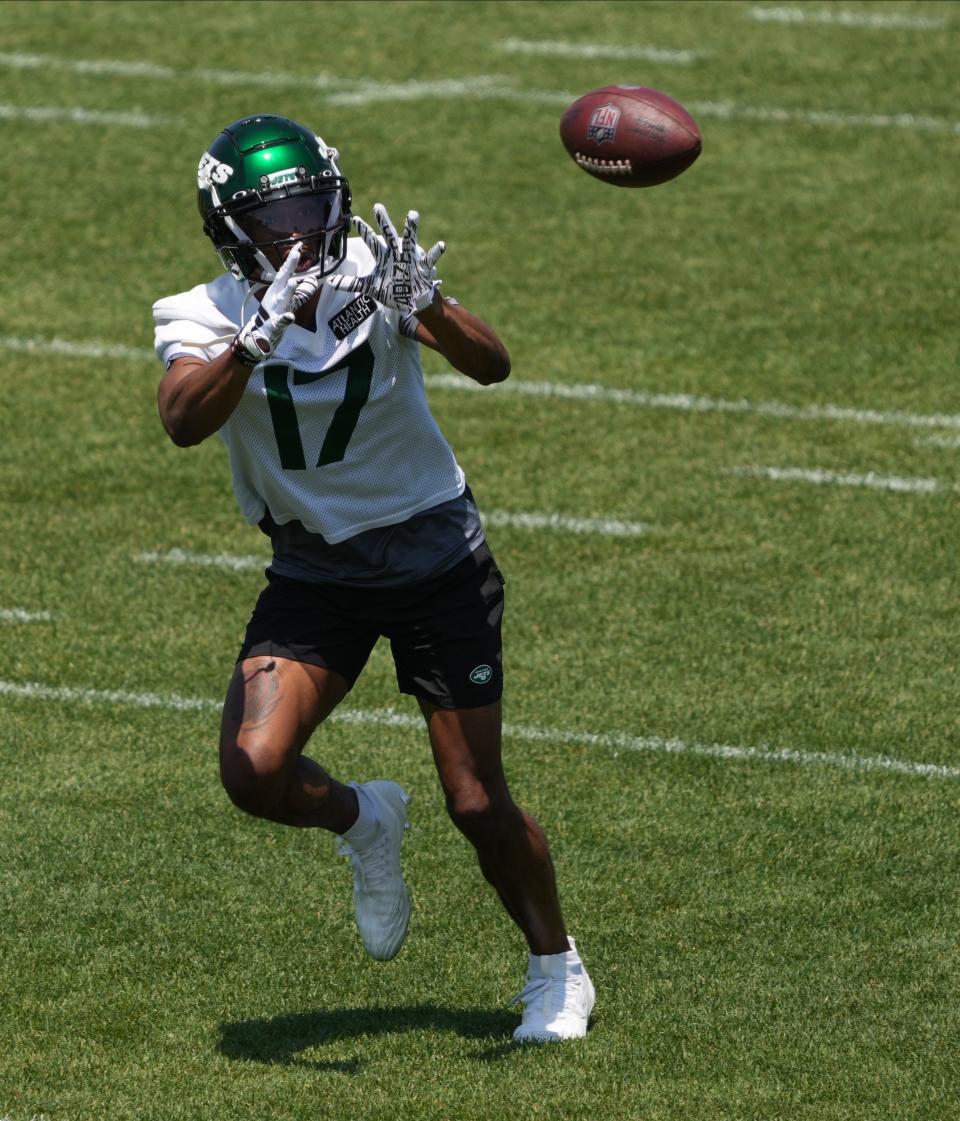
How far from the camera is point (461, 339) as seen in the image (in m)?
4.86

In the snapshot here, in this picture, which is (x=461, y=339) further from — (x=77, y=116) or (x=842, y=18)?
(x=842, y=18)

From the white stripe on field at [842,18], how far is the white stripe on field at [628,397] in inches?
200

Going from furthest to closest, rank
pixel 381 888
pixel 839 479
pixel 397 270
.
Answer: pixel 839 479 < pixel 381 888 < pixel 397 270

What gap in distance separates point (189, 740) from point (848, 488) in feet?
10.7

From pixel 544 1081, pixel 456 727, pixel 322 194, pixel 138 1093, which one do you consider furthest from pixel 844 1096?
pixel 322 194

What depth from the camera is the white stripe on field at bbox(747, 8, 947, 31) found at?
13.7 meters

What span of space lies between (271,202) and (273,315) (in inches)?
15.0

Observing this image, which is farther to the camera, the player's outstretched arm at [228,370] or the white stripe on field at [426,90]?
the white stripe on field at [426,90]

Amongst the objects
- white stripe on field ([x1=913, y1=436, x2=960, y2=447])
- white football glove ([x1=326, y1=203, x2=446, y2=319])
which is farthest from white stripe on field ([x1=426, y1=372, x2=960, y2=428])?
white football glove ([x1=326, y1=203, x2=446, y2=319])

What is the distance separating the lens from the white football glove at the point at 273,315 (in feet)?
14.9

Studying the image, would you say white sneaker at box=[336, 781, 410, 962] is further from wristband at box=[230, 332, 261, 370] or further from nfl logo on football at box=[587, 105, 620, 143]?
nfl logo on football at box=[587, 105, 620, 143]

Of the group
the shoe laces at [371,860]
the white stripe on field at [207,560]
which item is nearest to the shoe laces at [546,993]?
the shoe laces at [371,860]

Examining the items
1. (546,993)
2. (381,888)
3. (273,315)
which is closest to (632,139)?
(273,315)

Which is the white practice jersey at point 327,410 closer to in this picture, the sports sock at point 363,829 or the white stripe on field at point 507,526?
the sports sock at point 363,829
